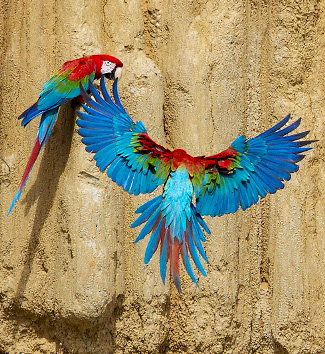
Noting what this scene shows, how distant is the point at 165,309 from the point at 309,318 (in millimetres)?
675

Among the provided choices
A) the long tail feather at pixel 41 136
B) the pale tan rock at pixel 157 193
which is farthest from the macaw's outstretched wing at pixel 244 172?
the long tail feather at pixel 41 136

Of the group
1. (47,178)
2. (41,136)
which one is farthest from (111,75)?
(47,178)

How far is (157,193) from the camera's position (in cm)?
420

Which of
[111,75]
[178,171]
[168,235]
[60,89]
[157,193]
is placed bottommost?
[168,235]

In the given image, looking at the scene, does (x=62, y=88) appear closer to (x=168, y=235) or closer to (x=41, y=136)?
(x=41, y=136)

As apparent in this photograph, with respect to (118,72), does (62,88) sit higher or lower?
lower

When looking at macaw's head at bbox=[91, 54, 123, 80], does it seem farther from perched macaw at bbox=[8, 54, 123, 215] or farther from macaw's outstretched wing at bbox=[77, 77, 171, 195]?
macaw's outstretched wing at bbox=[77, 77, 171, 195]

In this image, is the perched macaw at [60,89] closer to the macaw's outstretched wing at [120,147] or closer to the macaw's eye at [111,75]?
the macaw's eye at [111,75]

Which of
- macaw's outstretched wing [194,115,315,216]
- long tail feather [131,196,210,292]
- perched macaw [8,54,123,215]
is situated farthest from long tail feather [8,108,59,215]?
macaw's outstretched wing [194,115,315,216]

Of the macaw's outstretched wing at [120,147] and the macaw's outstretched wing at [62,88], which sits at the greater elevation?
the macaw's outstretched wing at [62,88]

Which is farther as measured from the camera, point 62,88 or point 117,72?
point 117,72

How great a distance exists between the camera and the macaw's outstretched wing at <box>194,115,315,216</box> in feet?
12.1

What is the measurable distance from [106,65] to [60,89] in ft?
0.71

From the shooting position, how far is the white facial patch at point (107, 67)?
3918 millimetres
